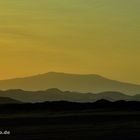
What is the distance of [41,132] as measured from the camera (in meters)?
43.7

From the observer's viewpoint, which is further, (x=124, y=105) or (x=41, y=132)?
(x=124, y=105)

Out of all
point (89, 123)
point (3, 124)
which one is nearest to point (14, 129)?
point (3, 124)

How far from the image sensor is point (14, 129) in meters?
45.5

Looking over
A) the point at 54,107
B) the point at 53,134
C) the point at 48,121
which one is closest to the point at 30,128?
the point at 53,134

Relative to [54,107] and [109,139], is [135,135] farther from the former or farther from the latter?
[54,107]

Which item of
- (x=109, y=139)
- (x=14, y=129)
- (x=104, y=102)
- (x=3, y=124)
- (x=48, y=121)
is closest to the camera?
(x=109, y=139)

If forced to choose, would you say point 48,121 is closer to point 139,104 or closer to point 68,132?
point 68,132

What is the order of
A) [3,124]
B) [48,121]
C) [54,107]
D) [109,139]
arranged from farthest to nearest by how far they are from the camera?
[54,107] < [48,121] < [3,124] < [109,139]

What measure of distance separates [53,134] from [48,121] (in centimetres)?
1249

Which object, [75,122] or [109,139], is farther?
[75,122]

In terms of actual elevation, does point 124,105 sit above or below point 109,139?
above

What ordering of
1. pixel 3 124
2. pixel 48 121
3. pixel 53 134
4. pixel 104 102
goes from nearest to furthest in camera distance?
pixel 53 134, pixel 3 124, pixel 48 121, pixel 104 102

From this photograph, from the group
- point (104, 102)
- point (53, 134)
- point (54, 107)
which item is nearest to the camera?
point (53, 134)

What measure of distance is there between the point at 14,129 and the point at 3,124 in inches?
215
